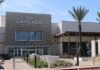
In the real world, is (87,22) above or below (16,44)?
above

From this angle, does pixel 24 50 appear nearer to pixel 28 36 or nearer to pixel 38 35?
pixel 28 36

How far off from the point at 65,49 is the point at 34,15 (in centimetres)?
1071

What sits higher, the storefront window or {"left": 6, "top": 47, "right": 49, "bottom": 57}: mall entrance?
the storefront window

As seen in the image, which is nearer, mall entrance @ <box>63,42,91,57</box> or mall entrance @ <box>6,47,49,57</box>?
mall entrance @ <box>6,47,49,57</box>

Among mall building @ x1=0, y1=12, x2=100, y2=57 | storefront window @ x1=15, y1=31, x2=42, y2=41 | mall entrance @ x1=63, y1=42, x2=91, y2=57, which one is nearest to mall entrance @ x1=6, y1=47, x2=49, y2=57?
mall building @ x1=0, y1=12, x2=100, y2=57

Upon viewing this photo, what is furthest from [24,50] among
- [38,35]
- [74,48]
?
[74,48]

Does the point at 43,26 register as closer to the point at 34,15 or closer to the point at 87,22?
the point at 34,15

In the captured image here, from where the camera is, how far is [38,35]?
7569 centimetres

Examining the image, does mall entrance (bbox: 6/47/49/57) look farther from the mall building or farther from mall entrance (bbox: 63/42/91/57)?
mall entrance (bbox: 63/42/91/57)

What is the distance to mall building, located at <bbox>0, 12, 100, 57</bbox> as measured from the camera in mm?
73938

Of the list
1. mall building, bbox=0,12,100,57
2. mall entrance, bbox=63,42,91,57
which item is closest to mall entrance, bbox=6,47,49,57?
mall building, bbox=0,12,100,57

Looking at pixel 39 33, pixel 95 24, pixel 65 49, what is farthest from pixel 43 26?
Answer: pixel 95 24

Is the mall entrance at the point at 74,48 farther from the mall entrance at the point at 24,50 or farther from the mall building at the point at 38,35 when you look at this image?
the mall entrance at the point at 24,50

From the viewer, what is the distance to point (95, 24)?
77500 millimetres
